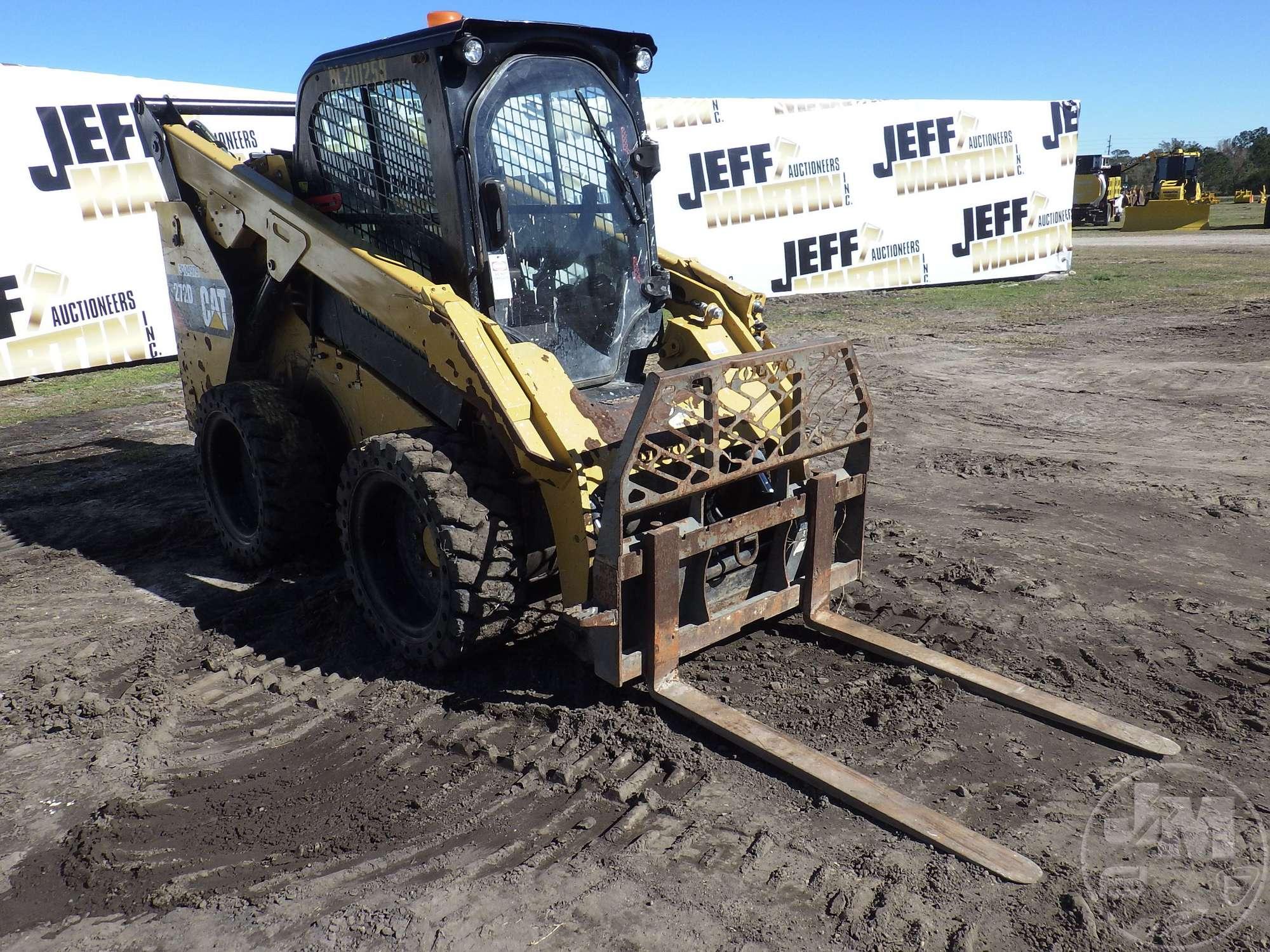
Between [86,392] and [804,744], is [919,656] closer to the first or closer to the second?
[804,744]

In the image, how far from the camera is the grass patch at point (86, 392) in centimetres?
1023

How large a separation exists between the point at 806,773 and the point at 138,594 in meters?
3.78

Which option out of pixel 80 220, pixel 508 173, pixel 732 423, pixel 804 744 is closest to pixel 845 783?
pixel 804 744

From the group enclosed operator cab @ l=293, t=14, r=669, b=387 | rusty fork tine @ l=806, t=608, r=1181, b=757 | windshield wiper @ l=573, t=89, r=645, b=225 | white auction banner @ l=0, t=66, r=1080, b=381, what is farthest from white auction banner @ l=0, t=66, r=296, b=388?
rusty fork tine @ l=806, t=608, r=1181, b=757

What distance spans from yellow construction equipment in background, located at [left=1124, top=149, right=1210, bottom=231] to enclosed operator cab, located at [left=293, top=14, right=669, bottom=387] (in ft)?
107

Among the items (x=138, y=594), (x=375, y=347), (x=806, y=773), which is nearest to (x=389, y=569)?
(x=375, y=347)

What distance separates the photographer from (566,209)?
4391 mm

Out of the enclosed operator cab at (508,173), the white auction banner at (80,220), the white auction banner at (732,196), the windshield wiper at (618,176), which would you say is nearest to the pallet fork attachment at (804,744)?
the enclosed operator cab at (508,173)

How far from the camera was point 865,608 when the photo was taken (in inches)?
188

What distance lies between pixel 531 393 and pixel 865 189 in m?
15.2

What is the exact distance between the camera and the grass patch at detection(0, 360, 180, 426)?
33.6ft

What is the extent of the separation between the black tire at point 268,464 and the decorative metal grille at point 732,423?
191cm

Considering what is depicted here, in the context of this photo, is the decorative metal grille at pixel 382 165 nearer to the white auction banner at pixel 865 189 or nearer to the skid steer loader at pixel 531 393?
the skid steer loader at pixel 531 393

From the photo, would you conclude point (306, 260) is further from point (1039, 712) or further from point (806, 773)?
point (1039, 712)
